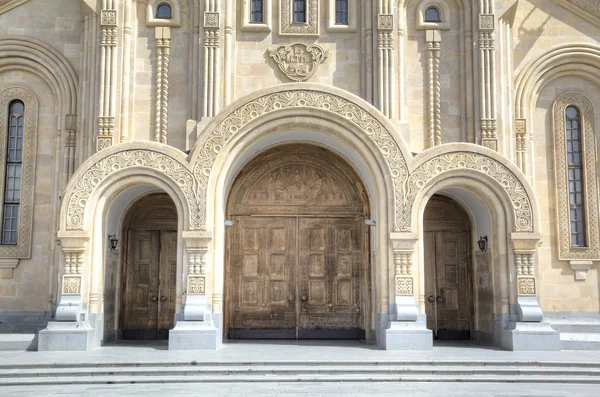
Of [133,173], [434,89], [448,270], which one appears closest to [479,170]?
[434,89]

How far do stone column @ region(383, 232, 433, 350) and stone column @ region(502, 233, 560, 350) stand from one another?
1874mm

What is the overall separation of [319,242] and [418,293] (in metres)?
3.63

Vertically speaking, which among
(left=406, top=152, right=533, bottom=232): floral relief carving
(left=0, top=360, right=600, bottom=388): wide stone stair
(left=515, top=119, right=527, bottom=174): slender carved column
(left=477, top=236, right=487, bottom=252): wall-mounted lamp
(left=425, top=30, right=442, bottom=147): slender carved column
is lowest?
(left=0, top=360, right=600, bottom=388): wide stone stair

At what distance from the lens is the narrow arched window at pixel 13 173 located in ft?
57.0

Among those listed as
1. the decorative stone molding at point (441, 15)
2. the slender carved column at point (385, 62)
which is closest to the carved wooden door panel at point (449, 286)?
the slender carved column at point (385, 62)

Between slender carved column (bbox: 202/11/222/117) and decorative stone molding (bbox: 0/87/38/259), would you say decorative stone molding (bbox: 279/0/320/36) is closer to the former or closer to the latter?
slender carved column (bbox: 202/11/222/117)

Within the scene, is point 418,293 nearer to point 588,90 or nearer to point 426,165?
point 426,165

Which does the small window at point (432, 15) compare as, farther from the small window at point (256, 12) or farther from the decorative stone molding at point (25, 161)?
the decorative stone molding at point (25, 161)

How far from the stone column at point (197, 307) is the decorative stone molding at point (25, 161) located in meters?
4.98

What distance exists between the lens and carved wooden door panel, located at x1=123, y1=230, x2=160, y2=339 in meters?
17.6

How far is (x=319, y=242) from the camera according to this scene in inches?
702

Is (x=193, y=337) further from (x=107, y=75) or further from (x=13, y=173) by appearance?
(x=13, y=173)

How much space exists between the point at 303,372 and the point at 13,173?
32.2ft

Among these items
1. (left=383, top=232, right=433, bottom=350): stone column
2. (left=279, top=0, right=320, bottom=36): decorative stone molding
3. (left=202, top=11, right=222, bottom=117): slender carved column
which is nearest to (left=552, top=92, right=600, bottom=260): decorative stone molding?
(left=383, top=232, right=433, bottom=350): stone column
